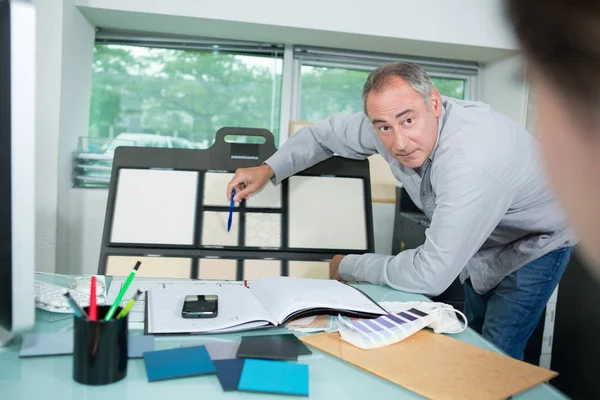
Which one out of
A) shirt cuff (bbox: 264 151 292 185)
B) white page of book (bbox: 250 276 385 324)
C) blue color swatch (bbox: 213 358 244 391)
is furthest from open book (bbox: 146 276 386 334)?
shirt cuff (bbox: 264 151 292 185)

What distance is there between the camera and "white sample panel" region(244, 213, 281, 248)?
1416 millimetres

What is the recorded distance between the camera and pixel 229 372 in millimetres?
675

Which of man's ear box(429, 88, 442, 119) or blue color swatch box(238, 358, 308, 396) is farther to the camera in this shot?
man's ear box(429, 88, 442, 119)

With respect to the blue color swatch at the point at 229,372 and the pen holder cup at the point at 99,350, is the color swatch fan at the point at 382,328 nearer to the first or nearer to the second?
the blue color swatch at the point at 229,372

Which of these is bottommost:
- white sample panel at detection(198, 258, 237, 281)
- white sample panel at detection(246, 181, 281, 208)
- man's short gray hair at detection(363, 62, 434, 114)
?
white sample panel at detection(198, 258, 237, 281)

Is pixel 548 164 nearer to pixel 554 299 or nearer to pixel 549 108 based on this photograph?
pixel 549 108

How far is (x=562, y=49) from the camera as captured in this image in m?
0.31

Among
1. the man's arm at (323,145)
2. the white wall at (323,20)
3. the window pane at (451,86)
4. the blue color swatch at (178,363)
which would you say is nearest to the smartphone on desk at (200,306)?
the blue color swatch at (178,363)

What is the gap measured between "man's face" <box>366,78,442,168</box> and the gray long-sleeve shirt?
34 mm

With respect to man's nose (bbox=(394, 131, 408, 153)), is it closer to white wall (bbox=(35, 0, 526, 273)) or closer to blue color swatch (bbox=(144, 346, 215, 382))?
blue color swatch (bbox=(144, 346, 215, 382))

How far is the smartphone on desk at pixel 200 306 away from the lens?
86 centimetres

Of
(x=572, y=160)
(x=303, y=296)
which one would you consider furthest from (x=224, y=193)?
(x=572, y=160)

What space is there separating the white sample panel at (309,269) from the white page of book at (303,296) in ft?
1.08

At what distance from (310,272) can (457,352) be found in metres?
0.68
